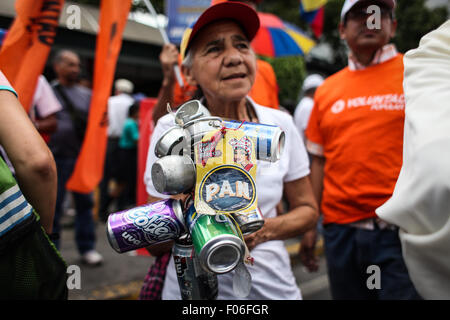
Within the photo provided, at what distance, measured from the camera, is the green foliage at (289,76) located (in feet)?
27.7

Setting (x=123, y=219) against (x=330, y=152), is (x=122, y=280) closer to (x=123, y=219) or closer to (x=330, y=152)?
(x=330, y=152)

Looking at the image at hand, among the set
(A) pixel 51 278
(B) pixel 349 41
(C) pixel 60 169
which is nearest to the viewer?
(A) pixel 51 278

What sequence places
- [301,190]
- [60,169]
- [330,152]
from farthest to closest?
[60,169] → [330,152] → [301,190]

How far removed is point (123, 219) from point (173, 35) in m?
2.05

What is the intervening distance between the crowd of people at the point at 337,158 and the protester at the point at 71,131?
54 centimetres

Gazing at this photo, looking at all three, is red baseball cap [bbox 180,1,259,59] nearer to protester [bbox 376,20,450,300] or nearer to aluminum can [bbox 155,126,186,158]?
aluminum can [bbox 155,126,186,158]

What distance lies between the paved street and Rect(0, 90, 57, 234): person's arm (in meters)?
2.27

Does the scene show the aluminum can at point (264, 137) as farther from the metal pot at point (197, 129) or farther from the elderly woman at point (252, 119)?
the elderly woman at point (252, 119)

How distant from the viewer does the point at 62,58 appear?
3641mm

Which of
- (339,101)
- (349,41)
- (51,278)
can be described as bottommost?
(51,278)

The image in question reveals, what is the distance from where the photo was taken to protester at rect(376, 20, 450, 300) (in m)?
0.67

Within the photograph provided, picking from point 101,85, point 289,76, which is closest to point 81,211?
point 101,85

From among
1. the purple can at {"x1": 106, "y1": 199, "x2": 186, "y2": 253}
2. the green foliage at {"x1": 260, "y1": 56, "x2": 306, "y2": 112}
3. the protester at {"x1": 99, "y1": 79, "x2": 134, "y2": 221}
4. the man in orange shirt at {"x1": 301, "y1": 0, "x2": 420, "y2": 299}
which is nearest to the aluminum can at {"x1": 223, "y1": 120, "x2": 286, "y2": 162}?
the purple can at {"x1": 106, "y1": 199, "x2": 186, "y2": 253}
